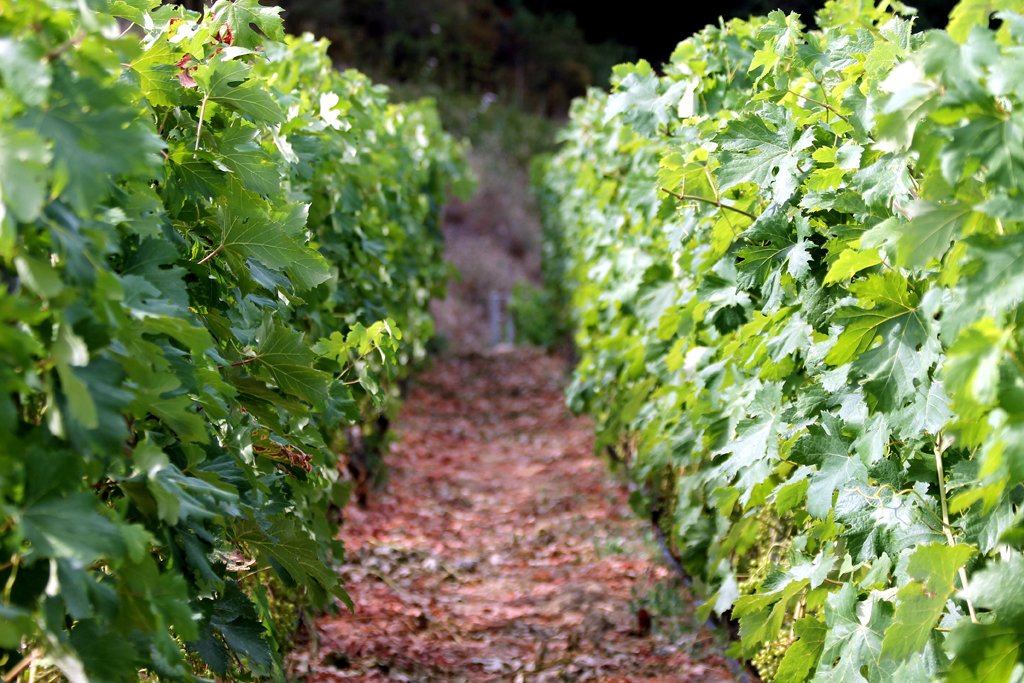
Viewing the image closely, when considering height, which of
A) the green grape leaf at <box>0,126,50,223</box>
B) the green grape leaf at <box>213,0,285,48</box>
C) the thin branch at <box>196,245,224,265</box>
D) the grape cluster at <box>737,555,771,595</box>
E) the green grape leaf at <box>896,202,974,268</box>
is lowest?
the grape cluster at <box>737,555,771,595</box>

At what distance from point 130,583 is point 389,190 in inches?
167

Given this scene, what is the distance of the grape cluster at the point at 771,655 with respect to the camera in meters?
2.39

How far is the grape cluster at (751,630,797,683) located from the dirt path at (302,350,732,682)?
0.45 m

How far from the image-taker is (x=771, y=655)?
8.02 ft

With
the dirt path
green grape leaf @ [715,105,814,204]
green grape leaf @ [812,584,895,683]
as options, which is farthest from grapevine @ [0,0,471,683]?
green grape leaf @ [812,584,895,683]

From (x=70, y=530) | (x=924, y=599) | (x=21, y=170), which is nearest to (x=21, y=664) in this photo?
(x=70, y=530)

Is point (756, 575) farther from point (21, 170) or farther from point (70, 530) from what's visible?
point (21, 170)

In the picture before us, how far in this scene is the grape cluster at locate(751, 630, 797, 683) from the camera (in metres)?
2.39

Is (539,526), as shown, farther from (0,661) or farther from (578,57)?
(578,57)

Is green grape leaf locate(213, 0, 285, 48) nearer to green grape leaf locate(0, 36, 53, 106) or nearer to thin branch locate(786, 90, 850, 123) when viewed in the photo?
green grape leaf locate(0, 36, 53, 106)

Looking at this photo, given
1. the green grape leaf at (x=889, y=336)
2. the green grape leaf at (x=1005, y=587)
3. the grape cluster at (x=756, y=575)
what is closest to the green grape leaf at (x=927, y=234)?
the green grape leaf at (x=889, y=336)

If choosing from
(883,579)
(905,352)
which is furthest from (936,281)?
(883,579)

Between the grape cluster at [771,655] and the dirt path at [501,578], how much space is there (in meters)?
0.45

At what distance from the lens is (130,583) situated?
1.13m
